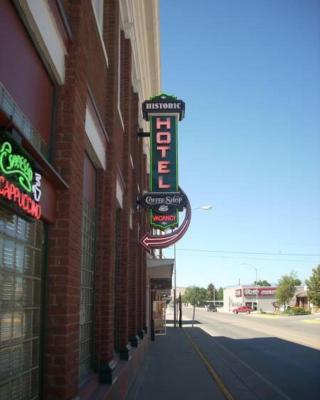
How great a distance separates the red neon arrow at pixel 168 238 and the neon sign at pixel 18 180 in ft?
37.3

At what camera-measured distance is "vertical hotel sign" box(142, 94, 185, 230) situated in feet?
51.5

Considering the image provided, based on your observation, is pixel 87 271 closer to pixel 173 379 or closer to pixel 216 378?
pixel 173 379

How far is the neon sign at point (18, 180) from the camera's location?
119 inches

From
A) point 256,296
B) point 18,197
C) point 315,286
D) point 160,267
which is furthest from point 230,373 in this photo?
point 256,296

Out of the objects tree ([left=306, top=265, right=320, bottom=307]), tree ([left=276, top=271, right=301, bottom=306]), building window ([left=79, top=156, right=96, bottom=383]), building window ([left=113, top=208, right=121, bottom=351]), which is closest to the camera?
building window ([left=79, top=156, right=96, bottom=383])

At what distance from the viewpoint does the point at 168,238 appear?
15.6 meters

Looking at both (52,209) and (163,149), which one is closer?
(52,209)

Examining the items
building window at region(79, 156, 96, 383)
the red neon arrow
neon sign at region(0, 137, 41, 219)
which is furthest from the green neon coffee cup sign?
the red neon arrow

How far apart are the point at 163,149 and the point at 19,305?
1222 centimetres

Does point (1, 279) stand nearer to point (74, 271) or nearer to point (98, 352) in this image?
point (74, 271)

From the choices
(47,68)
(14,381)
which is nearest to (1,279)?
(14,381)

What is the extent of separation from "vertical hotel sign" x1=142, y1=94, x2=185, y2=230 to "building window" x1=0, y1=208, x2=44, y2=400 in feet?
36.0

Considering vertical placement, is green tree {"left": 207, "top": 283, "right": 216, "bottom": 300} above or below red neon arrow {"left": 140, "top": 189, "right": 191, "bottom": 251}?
below

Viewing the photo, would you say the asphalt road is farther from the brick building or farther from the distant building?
the distant building
